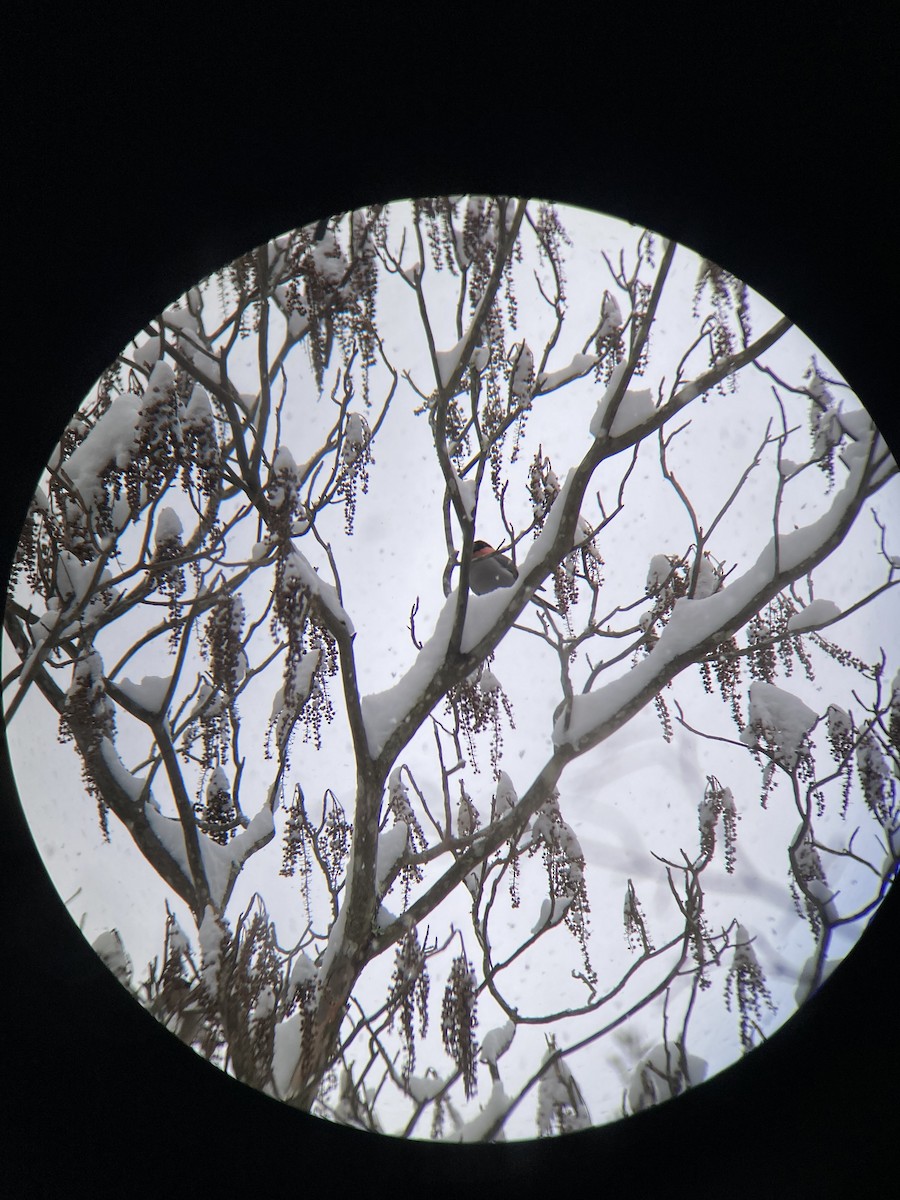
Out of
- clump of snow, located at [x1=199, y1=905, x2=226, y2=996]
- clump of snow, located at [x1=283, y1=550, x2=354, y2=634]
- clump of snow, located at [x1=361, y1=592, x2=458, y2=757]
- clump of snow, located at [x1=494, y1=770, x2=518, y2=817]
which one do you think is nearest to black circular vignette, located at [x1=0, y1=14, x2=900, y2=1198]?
clump of snow, located at [x1=199, y1=905, x2=226, y2=996]

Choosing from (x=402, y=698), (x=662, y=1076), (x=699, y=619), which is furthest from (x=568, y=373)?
(x=662, y=1076)

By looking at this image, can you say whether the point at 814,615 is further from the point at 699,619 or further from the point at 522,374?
the point at 522,374

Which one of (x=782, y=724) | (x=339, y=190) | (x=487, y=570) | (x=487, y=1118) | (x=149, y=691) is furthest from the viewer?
(x=487, y=570)

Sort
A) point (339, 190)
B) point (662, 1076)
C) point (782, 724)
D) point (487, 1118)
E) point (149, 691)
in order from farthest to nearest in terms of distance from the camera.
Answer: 1. point (782, 724)
2. point (149, 691)
3. point (487, 1118)
4. point (662, 1076)
5. point (339, 190)

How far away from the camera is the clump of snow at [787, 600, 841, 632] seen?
6.81 feet

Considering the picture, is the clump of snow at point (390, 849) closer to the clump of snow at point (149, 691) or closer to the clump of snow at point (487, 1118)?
the clump of snow at point (487, 1118)

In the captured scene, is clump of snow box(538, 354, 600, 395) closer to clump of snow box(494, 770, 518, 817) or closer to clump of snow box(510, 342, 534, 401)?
clump of snow box(510, 342, 534, 401)

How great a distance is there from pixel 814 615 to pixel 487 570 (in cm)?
115

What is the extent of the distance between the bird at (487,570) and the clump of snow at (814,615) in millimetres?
958

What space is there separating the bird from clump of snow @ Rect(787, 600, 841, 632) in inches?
37.7

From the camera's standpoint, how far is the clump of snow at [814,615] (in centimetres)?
207

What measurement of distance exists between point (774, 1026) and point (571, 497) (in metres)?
1.31

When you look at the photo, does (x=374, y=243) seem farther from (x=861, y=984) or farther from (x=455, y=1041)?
(x=455, y=1041)

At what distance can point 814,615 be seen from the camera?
6.92ft
